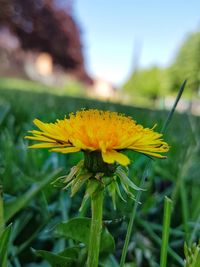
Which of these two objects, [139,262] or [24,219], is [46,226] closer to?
[24,219]

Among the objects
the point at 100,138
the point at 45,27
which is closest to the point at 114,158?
the point at 100,138

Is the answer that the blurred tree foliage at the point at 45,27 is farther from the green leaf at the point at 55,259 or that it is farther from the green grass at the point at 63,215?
the green leaf at the point at 55,259

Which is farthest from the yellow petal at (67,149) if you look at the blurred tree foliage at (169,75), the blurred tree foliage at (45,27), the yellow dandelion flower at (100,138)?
the blurred tree foliage at (169,75)

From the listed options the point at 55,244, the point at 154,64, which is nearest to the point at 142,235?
the point at 55,244

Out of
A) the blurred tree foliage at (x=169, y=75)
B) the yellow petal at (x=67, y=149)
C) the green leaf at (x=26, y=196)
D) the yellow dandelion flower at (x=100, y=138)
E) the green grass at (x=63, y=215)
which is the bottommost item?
the green grass at (x=63, y=215)

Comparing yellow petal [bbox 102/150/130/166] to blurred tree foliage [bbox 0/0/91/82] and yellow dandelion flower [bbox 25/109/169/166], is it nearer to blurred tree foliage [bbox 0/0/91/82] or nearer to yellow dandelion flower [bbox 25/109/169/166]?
yellow dandelion flower [bbox 25/109/169/166]

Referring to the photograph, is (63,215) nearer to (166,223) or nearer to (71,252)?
(71,252)
